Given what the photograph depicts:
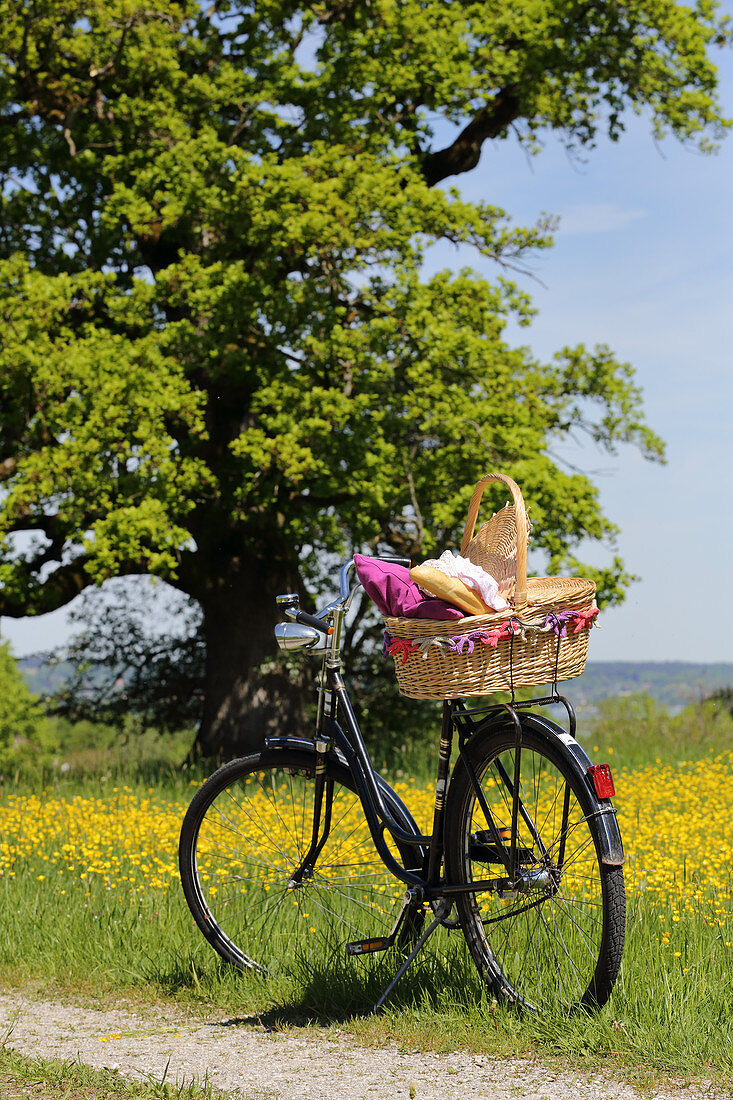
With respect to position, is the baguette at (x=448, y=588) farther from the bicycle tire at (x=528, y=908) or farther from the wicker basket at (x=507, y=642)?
the bicycle tire at (x=528, y=908)

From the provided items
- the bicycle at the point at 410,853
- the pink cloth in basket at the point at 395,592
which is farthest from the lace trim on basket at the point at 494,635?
the bicycle at the point at 410,853

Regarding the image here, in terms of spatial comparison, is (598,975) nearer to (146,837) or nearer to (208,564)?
(146,837)

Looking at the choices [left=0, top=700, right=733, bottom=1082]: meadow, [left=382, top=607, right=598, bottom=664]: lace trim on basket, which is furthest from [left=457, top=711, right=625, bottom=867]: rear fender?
[left=0, top=700, right=733, bottom=1082]: meadow

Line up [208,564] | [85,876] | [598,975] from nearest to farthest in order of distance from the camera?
[598,975], [85,876], [208,564]

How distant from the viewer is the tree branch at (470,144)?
12.6 m

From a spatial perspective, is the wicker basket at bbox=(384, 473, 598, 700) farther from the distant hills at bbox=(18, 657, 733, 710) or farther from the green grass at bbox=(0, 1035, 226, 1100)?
the distant hills at bbox=(18, 657, 733, 710)

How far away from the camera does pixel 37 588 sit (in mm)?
11219

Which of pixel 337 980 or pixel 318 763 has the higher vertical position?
pixel 318 763

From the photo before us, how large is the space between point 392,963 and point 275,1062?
0.68 meters

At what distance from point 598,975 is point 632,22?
1121cm

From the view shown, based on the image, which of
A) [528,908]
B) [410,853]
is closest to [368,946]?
[410,853]

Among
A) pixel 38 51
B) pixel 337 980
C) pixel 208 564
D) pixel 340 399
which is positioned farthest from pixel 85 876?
pixel 38 51

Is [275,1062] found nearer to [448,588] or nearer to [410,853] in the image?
[410,853]

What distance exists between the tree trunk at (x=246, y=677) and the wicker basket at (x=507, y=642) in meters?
7.89
